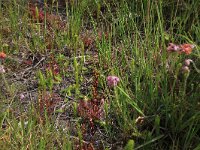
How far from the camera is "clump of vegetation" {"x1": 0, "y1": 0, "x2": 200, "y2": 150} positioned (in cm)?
195

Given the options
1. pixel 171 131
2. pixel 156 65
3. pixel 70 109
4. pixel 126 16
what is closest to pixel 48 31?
pixel 126 16

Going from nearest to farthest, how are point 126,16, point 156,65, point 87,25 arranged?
1. point 156,65
2. point 126,16
3. point 87,25

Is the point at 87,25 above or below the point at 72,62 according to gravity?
above

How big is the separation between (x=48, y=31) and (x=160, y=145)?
56.0 inches

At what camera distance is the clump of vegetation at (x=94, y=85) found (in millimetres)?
1950

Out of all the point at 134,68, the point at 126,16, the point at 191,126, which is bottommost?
the point at 191,126

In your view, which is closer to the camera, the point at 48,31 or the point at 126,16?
the point at 126,16

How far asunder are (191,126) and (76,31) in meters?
1.34

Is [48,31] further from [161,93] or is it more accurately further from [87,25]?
[161,93]

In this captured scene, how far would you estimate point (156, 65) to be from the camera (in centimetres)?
215

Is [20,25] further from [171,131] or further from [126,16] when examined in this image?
[171,131]

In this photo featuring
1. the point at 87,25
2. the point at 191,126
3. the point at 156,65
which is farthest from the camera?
the point at 87,25

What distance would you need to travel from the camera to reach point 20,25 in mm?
3021

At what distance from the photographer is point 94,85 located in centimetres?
245
